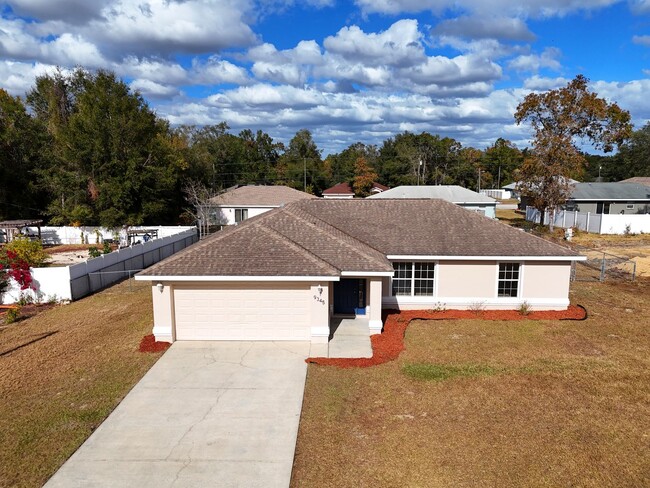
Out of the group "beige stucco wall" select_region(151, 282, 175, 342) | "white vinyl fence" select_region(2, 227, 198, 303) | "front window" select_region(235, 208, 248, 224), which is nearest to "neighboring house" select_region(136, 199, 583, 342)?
"beige stucco wall" select_region(151, 282, 175, 342)

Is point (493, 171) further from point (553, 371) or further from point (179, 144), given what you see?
point (553, 371)

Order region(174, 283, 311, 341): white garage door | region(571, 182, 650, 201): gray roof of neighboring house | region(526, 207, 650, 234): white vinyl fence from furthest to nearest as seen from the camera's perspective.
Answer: region(571, 182, 650, 201): gray roof of neighboring house < region(526, 207, 650, 234): white vinyl fence < region(174, 283, 311, 341): white garage door

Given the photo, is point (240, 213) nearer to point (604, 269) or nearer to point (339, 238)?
point (339, 238)

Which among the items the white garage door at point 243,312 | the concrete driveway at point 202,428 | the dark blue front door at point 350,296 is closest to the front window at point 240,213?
the dark blue front door at point 350,296

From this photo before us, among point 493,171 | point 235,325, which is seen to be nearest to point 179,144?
point 235,325

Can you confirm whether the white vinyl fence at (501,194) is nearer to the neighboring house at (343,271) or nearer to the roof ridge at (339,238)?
the neighboring house at (343,271)

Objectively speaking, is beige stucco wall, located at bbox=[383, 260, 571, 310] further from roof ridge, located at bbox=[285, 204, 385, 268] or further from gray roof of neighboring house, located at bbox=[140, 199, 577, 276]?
roof ridge, located at bbox=[285, 204, 385, 268]
